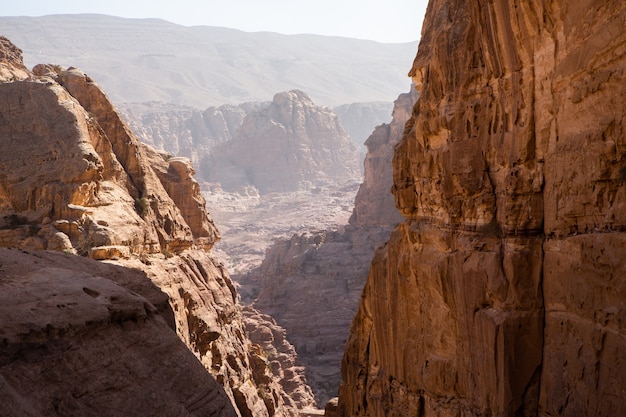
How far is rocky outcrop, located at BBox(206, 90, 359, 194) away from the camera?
459 feet

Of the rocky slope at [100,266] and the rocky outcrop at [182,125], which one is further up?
the rocky outcrop at [182,125]

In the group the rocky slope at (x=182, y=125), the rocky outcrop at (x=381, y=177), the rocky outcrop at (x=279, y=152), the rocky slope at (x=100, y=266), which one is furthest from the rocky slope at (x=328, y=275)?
the rocky slope at (x=182, y=125)

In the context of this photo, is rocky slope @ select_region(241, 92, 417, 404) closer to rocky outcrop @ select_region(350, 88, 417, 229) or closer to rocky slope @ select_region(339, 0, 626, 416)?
rocky outcrop @ select_region(350, 88, 417, 229)

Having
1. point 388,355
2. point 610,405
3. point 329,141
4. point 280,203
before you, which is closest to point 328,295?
point 388,355

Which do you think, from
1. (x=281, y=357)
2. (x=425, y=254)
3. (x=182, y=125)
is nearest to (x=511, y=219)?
(x=425, y=254)

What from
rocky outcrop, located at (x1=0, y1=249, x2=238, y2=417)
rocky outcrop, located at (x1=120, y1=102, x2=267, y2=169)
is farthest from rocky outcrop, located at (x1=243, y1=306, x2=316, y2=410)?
rocky outcrop, located at (x1=120, y1=102, x2=267, y2=169)

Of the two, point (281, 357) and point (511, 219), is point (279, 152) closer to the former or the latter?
point (281, 357)

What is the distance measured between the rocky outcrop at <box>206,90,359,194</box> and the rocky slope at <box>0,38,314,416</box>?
98.2 metres

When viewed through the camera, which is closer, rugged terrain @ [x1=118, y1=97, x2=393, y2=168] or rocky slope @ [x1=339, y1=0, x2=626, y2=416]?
rocky slope @ [x1=339, y1=0, x2=626, y2=416]

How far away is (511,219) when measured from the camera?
15.7 m

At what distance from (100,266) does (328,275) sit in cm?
5587

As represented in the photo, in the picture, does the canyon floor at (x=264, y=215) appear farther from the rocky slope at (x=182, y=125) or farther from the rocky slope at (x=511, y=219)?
the rocky slope at (x=511, y=219)

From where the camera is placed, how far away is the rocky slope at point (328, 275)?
58.2m

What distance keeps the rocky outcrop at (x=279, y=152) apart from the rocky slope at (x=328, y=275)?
197ft
